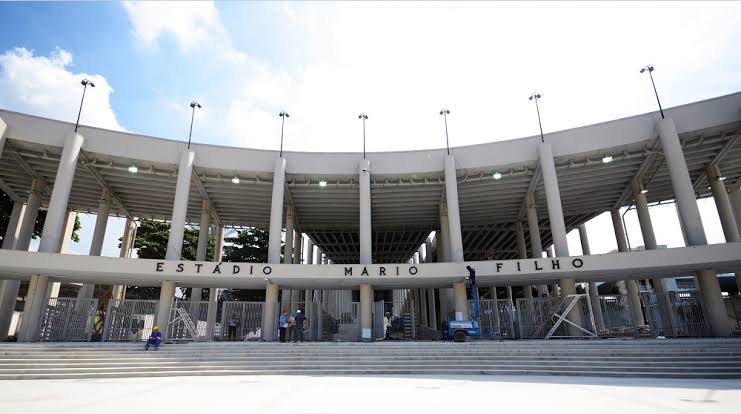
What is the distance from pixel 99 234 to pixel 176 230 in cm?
916

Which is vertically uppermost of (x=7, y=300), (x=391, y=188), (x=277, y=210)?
(x=391, y=188)

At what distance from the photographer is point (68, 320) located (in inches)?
872

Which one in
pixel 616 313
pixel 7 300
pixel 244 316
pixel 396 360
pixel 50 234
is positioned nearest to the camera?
pixel 396 360

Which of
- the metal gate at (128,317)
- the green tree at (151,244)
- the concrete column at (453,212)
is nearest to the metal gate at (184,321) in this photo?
the metal gate at (128,317)

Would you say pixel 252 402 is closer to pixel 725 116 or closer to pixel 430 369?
pixel 430 369

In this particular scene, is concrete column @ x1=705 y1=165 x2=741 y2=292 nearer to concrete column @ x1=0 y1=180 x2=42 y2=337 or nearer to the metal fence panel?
the metal fence panel

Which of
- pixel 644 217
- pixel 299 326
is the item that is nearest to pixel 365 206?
pixel 299 326

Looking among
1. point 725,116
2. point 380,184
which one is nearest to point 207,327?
point 380,184

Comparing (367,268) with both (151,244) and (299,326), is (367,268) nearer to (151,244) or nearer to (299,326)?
(299,326)

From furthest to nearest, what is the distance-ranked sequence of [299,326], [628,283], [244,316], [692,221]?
[628,283] < [244,316] < [299,326] < [692,221]

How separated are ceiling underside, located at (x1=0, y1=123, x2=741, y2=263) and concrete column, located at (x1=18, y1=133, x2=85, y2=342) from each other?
155cm

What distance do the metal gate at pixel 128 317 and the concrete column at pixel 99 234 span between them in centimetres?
749

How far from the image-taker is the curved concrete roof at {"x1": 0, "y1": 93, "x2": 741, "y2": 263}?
23.4 m

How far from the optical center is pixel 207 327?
27.9 m
